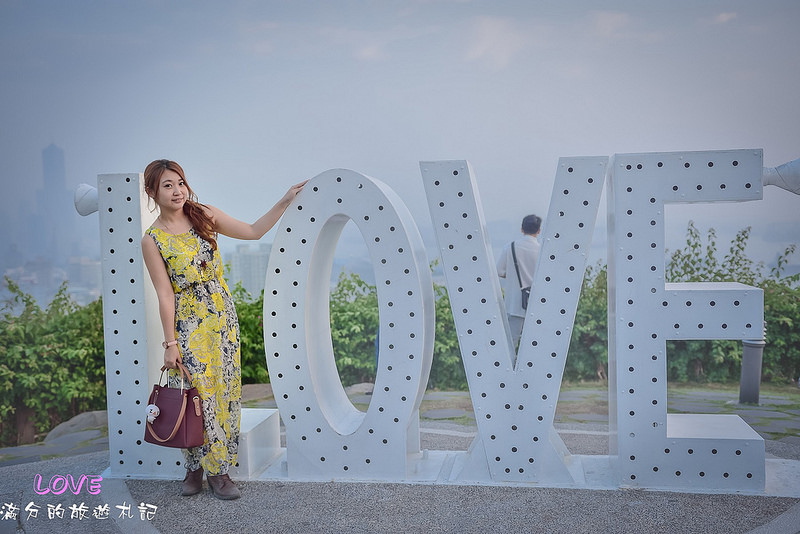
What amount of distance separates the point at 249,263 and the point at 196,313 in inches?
179

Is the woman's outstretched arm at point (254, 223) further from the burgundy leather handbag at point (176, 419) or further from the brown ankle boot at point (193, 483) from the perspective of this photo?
the brown ankle boot at point (193, 483)

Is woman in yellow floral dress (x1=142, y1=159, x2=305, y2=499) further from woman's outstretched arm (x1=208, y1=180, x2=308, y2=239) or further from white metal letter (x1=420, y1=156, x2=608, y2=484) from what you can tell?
white metal letter (x1=420, y1=156, x2=608, y2=484)

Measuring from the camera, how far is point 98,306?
20.2 ft

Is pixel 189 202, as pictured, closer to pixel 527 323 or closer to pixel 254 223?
pixel 254 223

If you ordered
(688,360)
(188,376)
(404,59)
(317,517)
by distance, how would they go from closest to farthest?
(317,517), (188,376), (688,360), (404,59)

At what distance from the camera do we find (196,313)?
344cm

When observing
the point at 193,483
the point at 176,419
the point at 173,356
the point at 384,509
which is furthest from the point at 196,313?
the point at 384,509

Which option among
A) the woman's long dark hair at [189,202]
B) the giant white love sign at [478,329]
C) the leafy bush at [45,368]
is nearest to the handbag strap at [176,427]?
the giant white love sign at [478,329]

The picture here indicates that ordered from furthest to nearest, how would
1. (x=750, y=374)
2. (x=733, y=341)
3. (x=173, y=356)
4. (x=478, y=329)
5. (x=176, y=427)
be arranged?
(x=733, y=341) < (x=750, y=374) < (x=478, y=329) < (x=173, y=356) < (x=176, y=427)

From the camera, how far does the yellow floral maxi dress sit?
3.41 meters

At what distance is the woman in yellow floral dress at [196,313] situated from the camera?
3.39 metres

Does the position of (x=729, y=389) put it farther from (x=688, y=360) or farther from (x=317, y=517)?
(x=317, y=517)

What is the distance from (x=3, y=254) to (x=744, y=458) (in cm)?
664

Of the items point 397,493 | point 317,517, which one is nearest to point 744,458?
point 397,493
